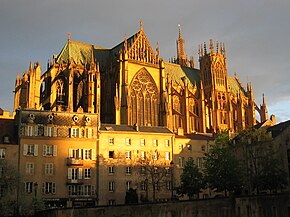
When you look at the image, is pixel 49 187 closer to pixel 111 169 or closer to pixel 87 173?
pixel 87 173

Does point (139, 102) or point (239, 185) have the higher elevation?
point (139, 102)

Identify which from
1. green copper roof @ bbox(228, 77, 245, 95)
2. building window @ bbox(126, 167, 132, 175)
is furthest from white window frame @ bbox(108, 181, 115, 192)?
green copper roof @ bbox(228, 77, 245, 95)

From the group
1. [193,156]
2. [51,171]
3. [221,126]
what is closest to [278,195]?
[193,156]

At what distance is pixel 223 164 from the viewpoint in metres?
51.7

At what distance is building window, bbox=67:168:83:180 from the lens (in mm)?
53409

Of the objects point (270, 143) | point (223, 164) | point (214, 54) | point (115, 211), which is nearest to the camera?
point (115, 211)

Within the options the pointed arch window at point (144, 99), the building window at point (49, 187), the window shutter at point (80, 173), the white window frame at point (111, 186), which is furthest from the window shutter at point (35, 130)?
the pointed arch window at point (144, 99)

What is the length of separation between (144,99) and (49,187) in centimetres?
3521

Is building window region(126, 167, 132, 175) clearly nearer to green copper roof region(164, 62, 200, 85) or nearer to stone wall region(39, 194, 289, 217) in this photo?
stone wall region(39, 194, 289, 217)

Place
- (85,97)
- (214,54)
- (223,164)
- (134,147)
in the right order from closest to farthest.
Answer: (223,164), (134,147), (85,97), (214,54)

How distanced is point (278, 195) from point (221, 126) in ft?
168

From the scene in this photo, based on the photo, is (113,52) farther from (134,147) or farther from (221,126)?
(134,147)

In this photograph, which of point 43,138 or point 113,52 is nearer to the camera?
point 43,138

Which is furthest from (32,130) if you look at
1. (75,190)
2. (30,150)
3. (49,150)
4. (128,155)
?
(128,155)
